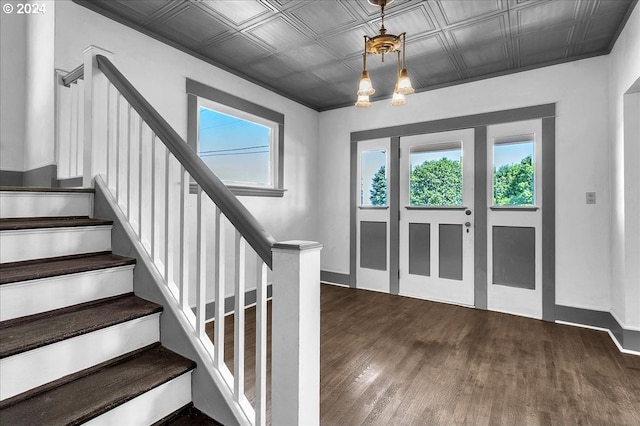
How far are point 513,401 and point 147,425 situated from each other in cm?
200

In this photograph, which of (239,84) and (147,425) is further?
(239,84)

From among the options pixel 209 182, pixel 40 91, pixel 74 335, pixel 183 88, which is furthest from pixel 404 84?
pixel 40 91

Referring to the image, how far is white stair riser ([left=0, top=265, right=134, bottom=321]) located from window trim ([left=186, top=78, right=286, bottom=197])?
1.83m

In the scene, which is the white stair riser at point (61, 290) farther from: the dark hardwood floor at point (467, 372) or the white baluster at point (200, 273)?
the dark hardwood floor at point (467, 372)

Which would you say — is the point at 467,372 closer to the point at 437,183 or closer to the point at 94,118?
the point at 437,183

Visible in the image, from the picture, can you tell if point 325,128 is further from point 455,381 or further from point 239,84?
Result: point 455,381

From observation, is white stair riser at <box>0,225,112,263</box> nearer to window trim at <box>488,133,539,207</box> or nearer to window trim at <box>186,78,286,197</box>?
window trim at <box>186,78,286,197</box>

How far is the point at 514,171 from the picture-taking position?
11.7 feet

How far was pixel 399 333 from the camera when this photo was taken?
298 centimetres

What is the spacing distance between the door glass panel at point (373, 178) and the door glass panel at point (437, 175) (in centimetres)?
42

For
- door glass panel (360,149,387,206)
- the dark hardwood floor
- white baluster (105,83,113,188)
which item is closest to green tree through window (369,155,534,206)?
door glass panel (360,149,387,206)

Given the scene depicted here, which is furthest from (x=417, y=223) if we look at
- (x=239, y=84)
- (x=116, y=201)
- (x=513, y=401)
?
(x=116, y=201)

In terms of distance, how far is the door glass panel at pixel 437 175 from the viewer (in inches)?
154

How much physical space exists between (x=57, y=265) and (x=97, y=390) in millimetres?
655
